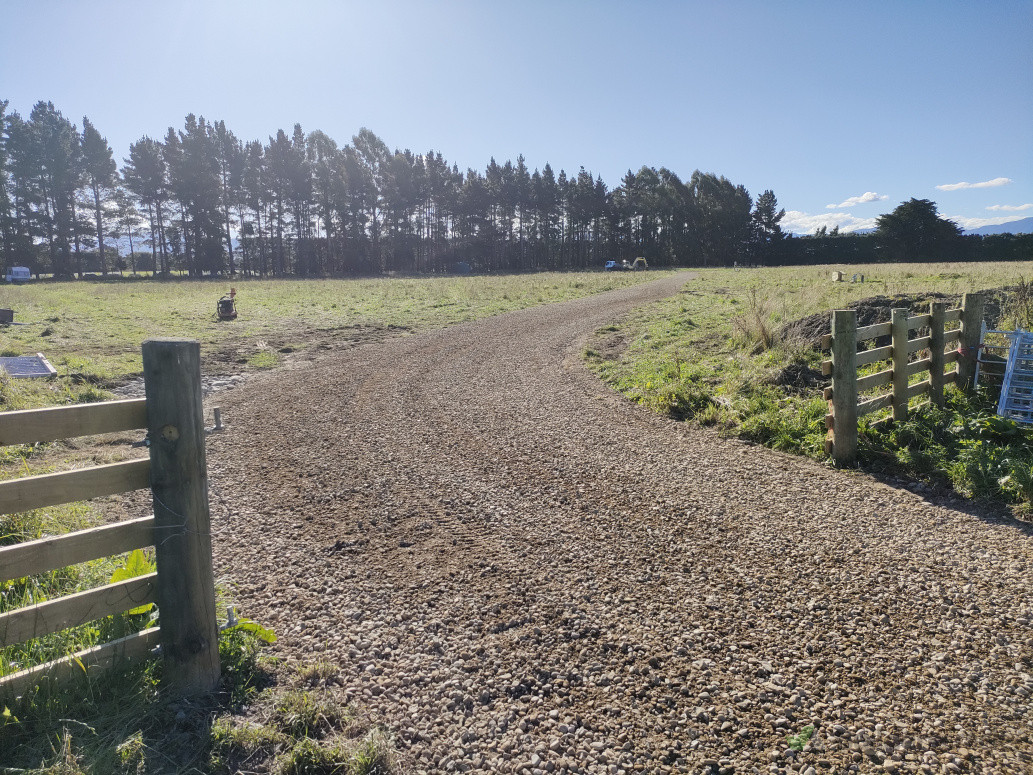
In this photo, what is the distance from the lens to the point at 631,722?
282 cm

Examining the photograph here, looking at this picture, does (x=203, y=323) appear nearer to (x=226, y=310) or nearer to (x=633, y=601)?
(x=226, y=310)

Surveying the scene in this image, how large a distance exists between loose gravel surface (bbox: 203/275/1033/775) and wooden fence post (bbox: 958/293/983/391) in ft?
9.87

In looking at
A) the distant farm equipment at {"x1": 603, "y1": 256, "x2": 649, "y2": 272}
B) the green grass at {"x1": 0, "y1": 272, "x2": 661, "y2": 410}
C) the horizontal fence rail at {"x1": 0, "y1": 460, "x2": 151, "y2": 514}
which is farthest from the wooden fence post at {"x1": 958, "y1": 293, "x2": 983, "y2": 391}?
the distant farm equipment at {"x1": 603, "y1": 256, "x2": 649, "y2": 272}

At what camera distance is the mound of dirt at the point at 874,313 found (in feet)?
34.3

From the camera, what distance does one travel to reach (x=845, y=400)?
21.1 feet

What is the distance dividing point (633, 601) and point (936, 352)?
6156 millimetres

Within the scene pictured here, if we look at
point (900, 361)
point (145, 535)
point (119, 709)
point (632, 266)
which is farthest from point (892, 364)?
point (632, 266)

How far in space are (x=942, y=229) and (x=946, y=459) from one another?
215 ft

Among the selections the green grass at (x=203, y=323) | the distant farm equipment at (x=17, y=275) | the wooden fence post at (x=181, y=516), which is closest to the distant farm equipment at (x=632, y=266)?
the green grass at (x=203, y=323)

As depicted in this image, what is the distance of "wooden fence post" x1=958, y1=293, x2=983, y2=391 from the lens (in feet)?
25.1

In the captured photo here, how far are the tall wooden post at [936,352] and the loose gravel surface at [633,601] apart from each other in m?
2.47

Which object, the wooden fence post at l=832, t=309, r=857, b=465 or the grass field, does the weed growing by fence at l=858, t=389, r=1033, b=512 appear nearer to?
the wooden fence post at l=832, t=309, r=857, b=465

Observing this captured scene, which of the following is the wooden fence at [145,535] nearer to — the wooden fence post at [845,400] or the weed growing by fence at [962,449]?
the wooden fence post at [845,400]

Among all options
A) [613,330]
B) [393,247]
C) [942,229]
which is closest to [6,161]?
[393,247]
